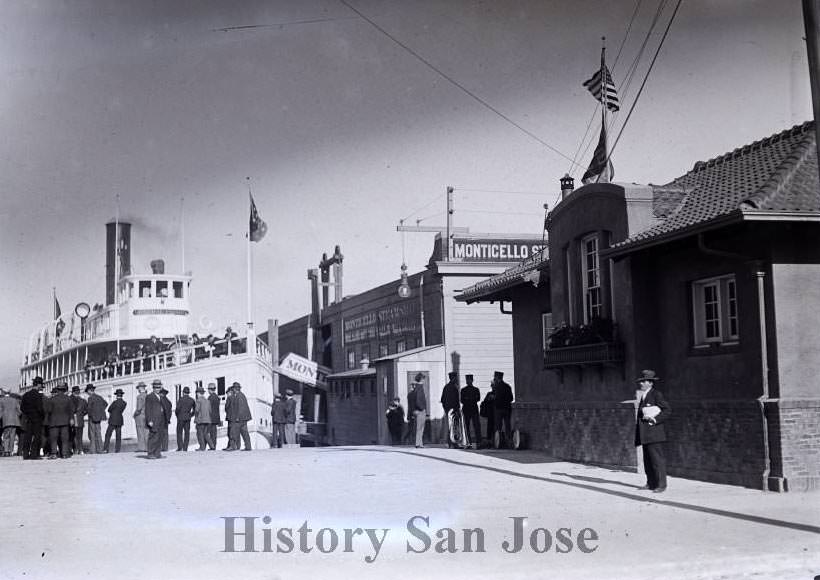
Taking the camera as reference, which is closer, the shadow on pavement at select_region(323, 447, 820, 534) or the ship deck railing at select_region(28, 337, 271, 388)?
the shadow on pavement at select_region(323, 447, 820, 534)

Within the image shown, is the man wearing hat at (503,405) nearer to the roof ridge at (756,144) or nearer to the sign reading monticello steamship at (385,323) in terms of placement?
the roof ridge at (756,144)

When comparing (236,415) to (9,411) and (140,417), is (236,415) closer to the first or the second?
(140,417)

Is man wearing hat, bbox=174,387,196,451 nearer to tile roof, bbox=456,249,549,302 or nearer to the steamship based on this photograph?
tile roof, bbox=456,249,549,302

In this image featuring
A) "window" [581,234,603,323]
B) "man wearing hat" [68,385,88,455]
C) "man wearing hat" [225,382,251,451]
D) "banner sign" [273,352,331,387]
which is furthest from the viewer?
"banner sign" [273,352,331,387]

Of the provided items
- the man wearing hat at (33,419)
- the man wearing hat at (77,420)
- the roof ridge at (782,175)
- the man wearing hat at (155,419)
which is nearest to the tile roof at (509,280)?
the roof ridge at (782,175)

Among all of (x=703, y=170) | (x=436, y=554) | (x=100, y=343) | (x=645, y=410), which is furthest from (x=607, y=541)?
(x=100, y=343)

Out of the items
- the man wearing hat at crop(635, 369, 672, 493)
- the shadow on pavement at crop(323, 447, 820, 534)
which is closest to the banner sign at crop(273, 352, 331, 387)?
the shadow on pavement at crop(323, 447, 820, 534)

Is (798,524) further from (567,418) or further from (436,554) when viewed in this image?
(567,418)
